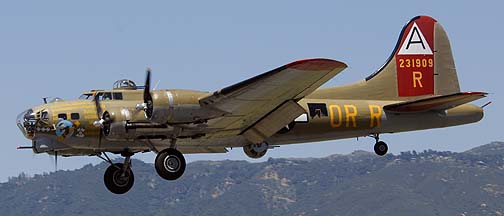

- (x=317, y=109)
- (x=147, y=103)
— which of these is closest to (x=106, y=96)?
(x=147, y=103)

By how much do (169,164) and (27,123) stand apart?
4141 mm

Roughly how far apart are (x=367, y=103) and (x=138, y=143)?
25.1 ft

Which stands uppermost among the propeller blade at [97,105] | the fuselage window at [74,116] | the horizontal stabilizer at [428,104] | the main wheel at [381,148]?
the propeller blade at [97,105]

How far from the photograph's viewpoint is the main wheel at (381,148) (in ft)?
111

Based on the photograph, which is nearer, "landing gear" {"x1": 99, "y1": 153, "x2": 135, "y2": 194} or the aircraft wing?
the aircraft wing

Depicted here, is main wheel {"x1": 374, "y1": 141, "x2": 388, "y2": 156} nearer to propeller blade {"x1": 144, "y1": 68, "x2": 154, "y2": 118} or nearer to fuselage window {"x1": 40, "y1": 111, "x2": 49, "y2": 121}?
propeller blade {"x1": 144, "y1": 68, "x2": 154, "y2": 118}

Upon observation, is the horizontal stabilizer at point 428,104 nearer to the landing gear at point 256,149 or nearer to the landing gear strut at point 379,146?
the landing gear strut at point 379,146

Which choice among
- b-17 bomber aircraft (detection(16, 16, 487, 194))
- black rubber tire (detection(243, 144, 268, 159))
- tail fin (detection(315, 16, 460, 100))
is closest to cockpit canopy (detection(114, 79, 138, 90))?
b-17 bomber aircraft (detection(16, 16, 487, 194))

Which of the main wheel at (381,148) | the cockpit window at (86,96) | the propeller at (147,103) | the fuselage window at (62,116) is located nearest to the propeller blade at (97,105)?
the cockpit window at (86,96)

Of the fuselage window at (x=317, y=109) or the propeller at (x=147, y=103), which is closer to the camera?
the propeller at (x=147, y=103)

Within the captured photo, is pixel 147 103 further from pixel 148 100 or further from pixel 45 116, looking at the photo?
pixel 45 116

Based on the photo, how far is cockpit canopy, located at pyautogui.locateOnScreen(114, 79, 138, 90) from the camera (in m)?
30.9

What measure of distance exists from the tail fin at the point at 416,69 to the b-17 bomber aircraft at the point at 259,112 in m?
0.03

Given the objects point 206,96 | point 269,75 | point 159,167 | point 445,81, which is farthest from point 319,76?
point 445,81
